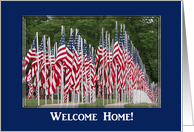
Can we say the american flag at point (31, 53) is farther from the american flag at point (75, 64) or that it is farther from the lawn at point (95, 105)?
the lawn at point (95, 105)

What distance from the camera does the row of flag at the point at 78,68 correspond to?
20672mm

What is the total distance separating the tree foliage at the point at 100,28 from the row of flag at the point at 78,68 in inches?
15.4

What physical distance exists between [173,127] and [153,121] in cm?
105

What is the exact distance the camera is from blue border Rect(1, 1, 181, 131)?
1898 cm

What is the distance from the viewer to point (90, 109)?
19.0m

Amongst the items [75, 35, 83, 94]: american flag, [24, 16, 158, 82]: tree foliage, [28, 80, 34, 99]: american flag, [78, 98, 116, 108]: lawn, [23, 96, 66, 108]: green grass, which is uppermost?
[24, 16, 158, 82]: tree foliage

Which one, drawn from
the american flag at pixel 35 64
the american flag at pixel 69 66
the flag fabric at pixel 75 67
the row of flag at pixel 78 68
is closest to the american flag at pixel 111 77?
the row of flag at pixel 78 68

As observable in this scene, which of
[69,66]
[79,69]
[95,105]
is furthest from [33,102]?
[79,69]

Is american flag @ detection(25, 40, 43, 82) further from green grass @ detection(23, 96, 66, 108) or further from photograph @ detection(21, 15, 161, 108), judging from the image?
green grass @ detection(23, 96, 66, 108)

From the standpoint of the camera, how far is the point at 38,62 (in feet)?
71.2

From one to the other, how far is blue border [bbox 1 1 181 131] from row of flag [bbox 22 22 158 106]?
97 centimetres

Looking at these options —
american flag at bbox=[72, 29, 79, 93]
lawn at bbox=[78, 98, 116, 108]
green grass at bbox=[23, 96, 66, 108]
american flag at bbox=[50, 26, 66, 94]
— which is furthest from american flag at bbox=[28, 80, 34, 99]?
lawn at bbox=[78, 98, 116, 108]

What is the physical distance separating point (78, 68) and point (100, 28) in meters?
2.65
